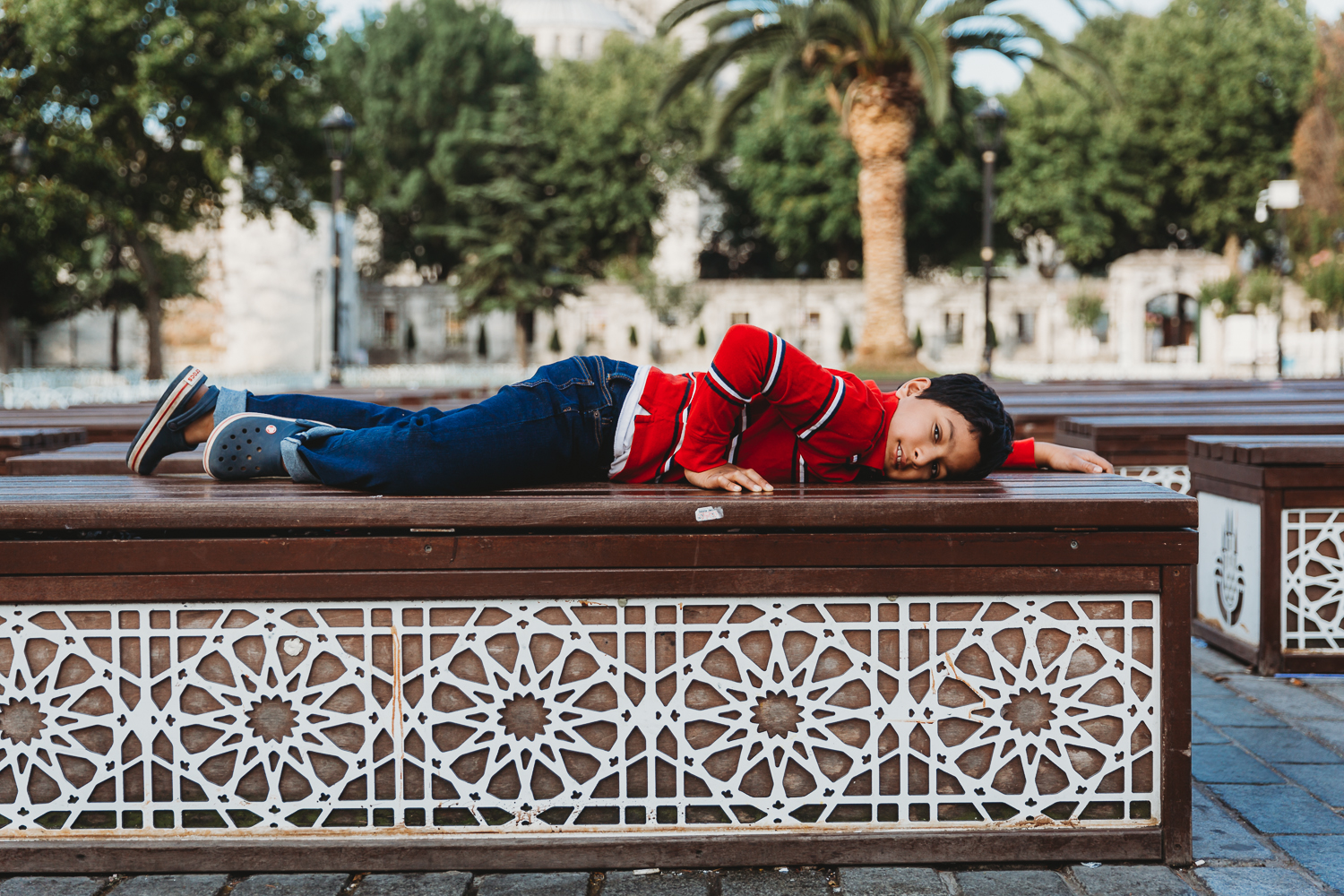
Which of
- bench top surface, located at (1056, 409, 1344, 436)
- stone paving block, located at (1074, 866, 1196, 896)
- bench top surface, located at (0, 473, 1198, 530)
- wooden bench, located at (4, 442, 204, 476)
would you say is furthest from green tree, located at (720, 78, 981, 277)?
stone paving block, located at (1074, 866, 1196, 896)

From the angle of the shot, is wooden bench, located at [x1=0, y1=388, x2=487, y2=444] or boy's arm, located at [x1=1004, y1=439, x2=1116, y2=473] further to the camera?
wooden bench, located at [x1=0, y1=388, x2=487, y2=444]

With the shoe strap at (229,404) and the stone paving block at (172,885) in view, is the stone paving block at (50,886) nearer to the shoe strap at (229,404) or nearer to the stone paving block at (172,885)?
the stone paving block at (172,885)

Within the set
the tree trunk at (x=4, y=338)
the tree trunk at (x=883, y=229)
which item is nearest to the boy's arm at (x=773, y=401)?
the tree trunk at (x=883, y=229)

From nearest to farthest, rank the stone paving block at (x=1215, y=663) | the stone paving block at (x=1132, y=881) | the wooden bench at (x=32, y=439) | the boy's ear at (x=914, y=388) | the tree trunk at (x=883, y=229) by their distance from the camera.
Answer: the stone paving block at (x=1132, y=881), the boy's ear at (x=914, y=388), the stone paving block at (x=1215, y=663), the wooden bench at (x=32, y=439), the tree trunk at (x=883, y=229)

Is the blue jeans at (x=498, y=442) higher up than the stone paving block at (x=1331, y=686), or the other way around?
the blue jeans at (x=498, y=442)

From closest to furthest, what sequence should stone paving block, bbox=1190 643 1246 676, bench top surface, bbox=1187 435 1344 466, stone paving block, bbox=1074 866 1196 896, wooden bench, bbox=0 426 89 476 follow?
stone paving block, bbox=1074 866 1196 896, bench top surface, bbox=1187 435 1344 466, stone paving block, bbox=1190 643 1246 676, wooden bench, bbox=0 426 89 476

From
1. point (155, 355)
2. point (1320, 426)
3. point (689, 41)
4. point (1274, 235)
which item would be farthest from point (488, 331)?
point (1320, 426)

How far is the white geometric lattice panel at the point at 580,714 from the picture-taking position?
97.7 inches

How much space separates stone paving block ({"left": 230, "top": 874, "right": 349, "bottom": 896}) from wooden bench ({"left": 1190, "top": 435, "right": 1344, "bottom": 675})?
3.26 m

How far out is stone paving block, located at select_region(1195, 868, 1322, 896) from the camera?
2396 millimetres

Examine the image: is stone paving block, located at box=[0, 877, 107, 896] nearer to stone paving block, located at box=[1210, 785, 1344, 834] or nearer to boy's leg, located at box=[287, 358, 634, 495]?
boy's leg, located at box=[287, 358, 634, 495]

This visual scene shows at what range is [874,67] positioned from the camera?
19.0 m

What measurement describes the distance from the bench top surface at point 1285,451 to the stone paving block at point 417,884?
120 inches

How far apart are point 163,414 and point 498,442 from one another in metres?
1.03
